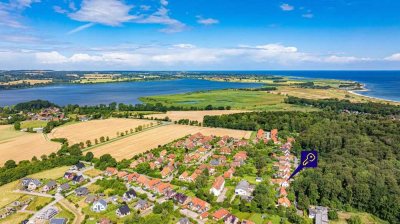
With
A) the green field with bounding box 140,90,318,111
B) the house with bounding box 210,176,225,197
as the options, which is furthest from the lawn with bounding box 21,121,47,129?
the house with bounding box 210,176,225,197

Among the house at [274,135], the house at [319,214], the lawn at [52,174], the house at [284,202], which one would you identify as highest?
the house at [274,135]

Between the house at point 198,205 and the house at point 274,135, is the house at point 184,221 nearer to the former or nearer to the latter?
the house at point 198,205

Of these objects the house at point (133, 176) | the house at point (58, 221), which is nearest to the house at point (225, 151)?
the house at point (133, 176)

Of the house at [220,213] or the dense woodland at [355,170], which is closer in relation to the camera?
the house at [220,213]

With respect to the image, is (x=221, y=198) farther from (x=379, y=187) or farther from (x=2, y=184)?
(x=2, y=184)

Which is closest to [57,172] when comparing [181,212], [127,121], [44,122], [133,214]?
[133,214]

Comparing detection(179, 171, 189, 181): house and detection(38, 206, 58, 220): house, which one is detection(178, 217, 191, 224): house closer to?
detection(179, 171, 189, 181): house
